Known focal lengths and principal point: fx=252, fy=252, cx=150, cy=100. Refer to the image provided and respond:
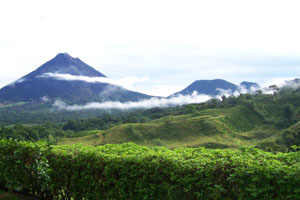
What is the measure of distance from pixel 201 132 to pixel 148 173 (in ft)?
184

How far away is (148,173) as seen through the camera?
14.2 feet

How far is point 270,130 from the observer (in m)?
60.2

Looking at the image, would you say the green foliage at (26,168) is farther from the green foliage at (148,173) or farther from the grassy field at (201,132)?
the grassy field at (201,132)

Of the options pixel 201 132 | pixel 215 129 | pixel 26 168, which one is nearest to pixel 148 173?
pixel 26 168

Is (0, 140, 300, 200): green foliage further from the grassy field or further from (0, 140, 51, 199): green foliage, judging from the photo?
the grassy field

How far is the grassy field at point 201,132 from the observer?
183 feet

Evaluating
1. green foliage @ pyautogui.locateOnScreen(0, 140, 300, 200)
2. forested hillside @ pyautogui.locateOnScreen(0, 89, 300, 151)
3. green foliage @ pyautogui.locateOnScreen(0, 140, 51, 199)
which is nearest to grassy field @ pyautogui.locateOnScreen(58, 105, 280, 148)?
forested hillside @ pyautogui.locateOnScreen(0, 89, 300, 151)

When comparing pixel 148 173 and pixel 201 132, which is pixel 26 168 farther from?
pixel 201 132

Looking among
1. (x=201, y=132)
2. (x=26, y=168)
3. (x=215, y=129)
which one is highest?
(x=26, y=168)

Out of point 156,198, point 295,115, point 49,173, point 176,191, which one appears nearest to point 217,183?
point 176,191

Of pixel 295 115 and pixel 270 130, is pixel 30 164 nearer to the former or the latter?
pixel 270 130

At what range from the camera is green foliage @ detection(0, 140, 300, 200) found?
134 inches

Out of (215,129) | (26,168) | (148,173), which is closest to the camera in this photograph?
(148,173)

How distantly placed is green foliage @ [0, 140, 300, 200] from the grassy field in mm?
48684
